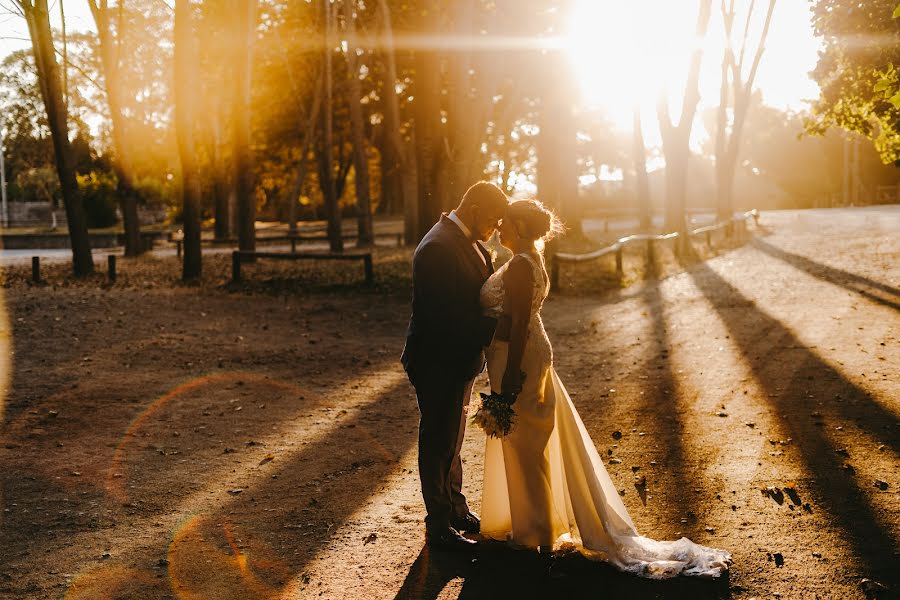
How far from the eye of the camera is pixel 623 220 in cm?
6159

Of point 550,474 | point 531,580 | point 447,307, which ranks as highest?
point 447,307

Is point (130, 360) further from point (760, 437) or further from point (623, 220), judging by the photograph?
point (623, 220)

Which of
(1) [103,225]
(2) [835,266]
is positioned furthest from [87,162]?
(2) [835,266]

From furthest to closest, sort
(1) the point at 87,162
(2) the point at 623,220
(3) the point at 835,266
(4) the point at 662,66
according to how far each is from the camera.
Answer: (1) the point at 87,162 < (2) the point at 623,220 < (4) the point at 662,66 < (3) the point at 835,266

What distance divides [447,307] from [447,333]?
0.48 ft

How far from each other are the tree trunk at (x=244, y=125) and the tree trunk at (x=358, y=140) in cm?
443

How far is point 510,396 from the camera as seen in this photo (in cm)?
535

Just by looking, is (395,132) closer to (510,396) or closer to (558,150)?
(558,150)

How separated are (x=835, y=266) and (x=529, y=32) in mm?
13984

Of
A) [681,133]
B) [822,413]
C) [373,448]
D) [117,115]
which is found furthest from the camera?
[117,115]

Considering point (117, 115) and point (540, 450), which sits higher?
point (117, 115)

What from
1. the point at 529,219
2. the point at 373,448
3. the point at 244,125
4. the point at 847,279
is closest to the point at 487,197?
the point at 529,219

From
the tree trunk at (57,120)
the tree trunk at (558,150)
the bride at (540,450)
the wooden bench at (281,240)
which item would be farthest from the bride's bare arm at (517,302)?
the tree trunk at (558,150)

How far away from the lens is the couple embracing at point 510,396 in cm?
529
